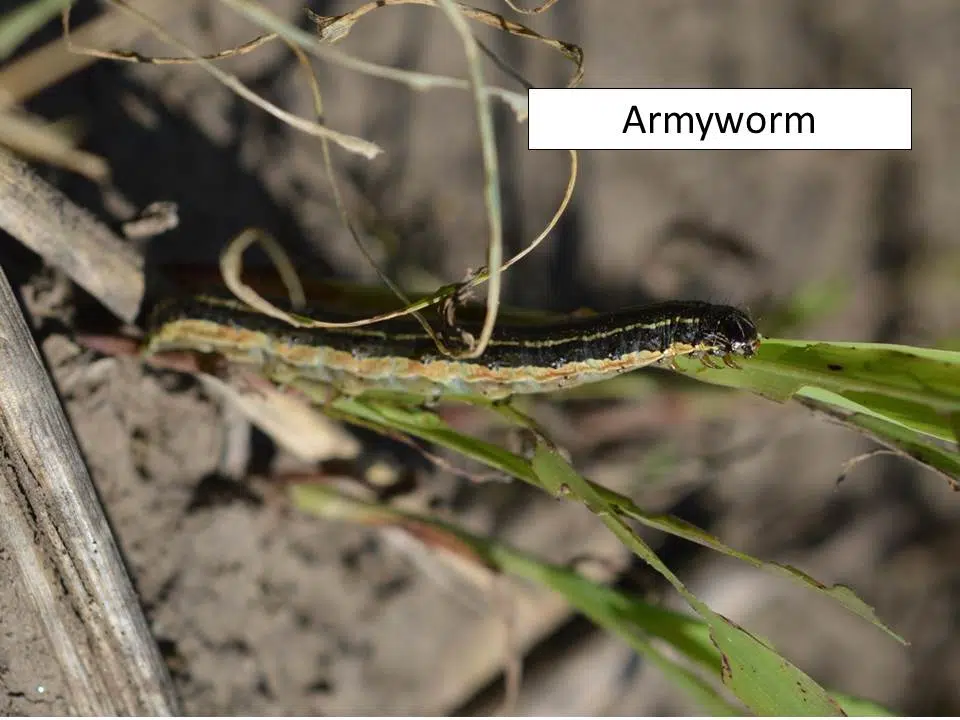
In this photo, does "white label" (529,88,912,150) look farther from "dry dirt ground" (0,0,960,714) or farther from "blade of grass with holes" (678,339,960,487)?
"blade of grass with holes" (678,339,960,487)

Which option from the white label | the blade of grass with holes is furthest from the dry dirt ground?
the blade of grass with holes

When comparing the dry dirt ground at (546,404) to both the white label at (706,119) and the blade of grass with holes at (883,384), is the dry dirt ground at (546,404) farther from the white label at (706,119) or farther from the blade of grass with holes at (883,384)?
the blade of grass with holes at (883,384)

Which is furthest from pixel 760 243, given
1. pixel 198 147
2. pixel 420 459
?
pixel 198 147

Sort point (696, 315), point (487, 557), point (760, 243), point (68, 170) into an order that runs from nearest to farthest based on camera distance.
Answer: point (696, 315) < point (68, 170) < point (487, 557) < point (760, 243)

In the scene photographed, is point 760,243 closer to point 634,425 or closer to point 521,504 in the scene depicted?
point 634,425

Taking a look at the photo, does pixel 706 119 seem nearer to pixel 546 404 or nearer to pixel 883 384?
pixel 546 404

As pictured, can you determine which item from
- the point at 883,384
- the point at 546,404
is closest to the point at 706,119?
the point at 546,404

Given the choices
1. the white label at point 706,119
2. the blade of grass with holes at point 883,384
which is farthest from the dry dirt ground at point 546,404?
the blade of grass with holes at point 883,384
